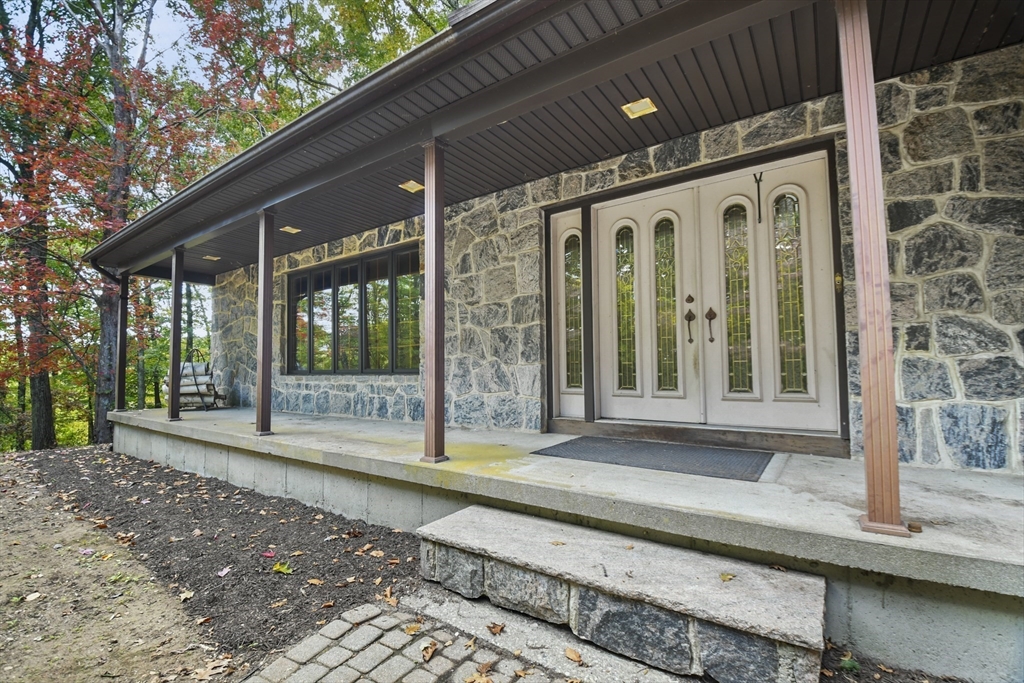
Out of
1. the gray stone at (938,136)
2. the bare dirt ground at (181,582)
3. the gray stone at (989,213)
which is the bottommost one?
the bare dirt ground at (181,582)

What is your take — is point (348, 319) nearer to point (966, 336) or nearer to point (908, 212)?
point (908, 212)

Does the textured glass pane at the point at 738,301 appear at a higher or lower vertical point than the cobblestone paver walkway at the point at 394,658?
higher

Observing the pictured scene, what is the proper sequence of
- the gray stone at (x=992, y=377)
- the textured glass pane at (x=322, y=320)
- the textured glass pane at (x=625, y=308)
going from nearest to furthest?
the gray stone at (x=992, y=377)
the textured glass pane at (x=625, y=308)
the textured glass pane at (x=322, y=320)

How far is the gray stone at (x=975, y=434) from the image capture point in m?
2.39

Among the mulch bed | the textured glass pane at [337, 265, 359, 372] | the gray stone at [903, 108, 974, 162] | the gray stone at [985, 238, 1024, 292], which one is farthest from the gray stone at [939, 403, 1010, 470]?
the textured glass pane at [337, 265, 359, 372]

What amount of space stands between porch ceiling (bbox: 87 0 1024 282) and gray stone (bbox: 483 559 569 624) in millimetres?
2441

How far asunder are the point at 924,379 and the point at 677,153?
209 centimetres

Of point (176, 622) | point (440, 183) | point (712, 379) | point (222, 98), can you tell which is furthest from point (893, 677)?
point (222, 98)

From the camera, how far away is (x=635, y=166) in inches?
141

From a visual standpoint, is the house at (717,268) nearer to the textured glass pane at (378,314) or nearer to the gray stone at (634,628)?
the gray stone at (634,628)

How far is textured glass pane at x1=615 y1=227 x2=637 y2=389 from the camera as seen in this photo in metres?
3.75

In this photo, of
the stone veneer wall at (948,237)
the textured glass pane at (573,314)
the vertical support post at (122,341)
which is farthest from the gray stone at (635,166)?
the vertical support post at (122,341)

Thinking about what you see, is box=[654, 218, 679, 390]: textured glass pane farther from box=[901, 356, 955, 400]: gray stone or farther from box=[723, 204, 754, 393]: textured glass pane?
box=[901, 356, 955, 400]: gray stone

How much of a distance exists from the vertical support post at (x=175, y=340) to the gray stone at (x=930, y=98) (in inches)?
272
